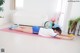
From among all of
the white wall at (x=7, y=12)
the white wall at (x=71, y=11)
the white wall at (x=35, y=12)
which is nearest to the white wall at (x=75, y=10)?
the white wall at (x=71, y=11)

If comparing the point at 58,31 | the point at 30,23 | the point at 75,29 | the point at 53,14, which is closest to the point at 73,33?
the point at 75,29

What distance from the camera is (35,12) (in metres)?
2.59

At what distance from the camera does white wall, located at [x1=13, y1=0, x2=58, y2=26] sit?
8.18ft

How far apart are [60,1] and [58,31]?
0.57 meters

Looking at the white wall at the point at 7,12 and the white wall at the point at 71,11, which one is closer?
the white wall at the point at 71,11

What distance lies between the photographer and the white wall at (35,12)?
2.49 m

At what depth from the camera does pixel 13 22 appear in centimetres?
272

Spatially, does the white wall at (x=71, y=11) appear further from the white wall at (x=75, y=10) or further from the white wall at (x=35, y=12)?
the white wall at (x=35, y=12)

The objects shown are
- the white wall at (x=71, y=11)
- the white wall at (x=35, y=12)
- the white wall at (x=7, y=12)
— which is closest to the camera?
the white wall at (x=71, y=11)

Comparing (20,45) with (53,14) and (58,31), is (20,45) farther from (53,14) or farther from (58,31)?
(53,14)

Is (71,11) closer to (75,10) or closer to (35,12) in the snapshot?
(75,10)

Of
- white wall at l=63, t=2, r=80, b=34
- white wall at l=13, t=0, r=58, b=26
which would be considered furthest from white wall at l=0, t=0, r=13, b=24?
white wall at l=63, t=2, r=80, b=34

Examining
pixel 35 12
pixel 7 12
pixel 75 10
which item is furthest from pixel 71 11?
pixel 7 12

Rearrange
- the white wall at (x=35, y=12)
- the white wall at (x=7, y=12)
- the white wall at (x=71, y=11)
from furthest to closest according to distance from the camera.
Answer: the white wall at (x=7, y=12), the white wall at (x=35, y=12), the white wall at (x=71, y=11)
